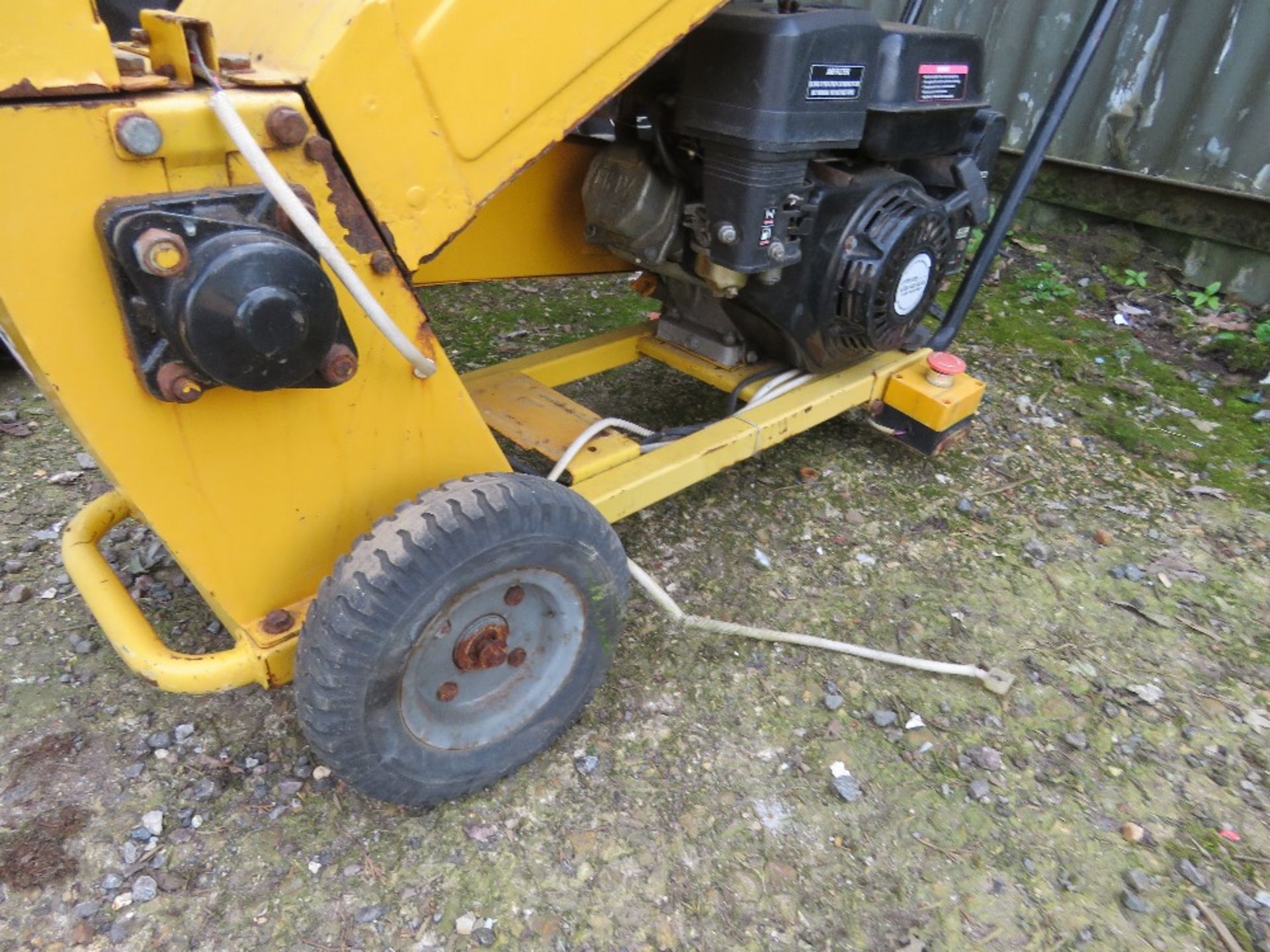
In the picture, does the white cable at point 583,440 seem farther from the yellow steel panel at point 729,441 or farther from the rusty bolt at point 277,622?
the rusty bolt at point 277,622

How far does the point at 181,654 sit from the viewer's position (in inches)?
60.9

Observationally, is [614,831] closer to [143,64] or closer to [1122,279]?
[143,64]

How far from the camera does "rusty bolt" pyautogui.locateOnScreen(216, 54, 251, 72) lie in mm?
1246

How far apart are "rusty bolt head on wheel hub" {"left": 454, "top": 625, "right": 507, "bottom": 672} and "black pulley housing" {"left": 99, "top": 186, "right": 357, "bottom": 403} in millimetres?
606

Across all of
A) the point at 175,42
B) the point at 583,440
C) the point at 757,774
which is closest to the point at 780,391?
the point at 583,440

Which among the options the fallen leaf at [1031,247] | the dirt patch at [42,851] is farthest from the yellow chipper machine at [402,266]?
the fallen leaf at [1031,247]

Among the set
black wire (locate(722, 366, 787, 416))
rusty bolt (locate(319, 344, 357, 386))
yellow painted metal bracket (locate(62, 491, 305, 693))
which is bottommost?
black wire (locate(722, 366, 787, 416))

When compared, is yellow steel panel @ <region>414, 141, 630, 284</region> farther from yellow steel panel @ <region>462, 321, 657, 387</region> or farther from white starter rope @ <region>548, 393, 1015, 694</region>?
white starter rope @ <region>548, 393, 1015, 694</region>

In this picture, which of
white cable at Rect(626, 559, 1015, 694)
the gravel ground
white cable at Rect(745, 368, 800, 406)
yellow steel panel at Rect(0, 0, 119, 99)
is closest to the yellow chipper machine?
yellow steel panel at Rect(0, 0, 119, 99)

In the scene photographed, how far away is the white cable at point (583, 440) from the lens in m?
2.01

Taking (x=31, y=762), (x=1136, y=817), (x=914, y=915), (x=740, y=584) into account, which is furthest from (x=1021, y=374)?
(x=31, y=762)

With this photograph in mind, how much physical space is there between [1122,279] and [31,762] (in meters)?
4.73

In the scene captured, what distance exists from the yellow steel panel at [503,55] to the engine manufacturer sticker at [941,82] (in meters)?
0.94

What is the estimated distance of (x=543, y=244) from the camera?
2.27 m
